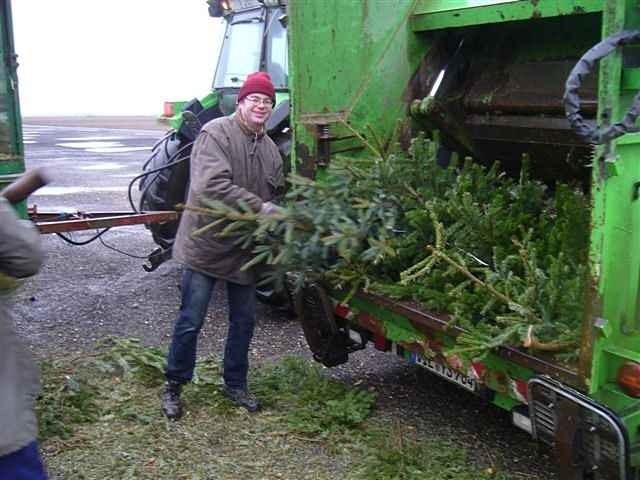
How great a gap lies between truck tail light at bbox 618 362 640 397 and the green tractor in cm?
344

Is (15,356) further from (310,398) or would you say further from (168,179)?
(168,179)

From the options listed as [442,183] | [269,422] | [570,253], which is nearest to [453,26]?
[442,183]

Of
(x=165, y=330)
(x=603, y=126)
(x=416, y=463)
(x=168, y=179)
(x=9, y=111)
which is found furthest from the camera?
(x=168, y=179)

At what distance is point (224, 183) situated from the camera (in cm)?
335

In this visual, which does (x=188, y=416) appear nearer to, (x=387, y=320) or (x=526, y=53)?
(x=387, y=320)

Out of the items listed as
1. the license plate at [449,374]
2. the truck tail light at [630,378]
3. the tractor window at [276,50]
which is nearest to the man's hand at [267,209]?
the license plate at [449,374]

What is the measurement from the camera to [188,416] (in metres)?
3.63

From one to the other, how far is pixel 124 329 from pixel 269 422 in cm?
180

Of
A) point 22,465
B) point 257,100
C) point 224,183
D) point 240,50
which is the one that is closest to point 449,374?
point 224,183

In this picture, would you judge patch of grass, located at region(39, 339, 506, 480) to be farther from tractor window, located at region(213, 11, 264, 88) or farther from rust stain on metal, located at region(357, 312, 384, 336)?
tractor window, located at region(213, 11, 264, 88)

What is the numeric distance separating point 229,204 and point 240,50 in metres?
3.16

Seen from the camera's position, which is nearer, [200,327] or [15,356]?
[15,356]

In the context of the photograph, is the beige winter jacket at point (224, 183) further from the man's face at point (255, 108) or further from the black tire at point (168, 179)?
the black tire at point (168, 179)

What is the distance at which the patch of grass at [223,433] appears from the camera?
317 cm
